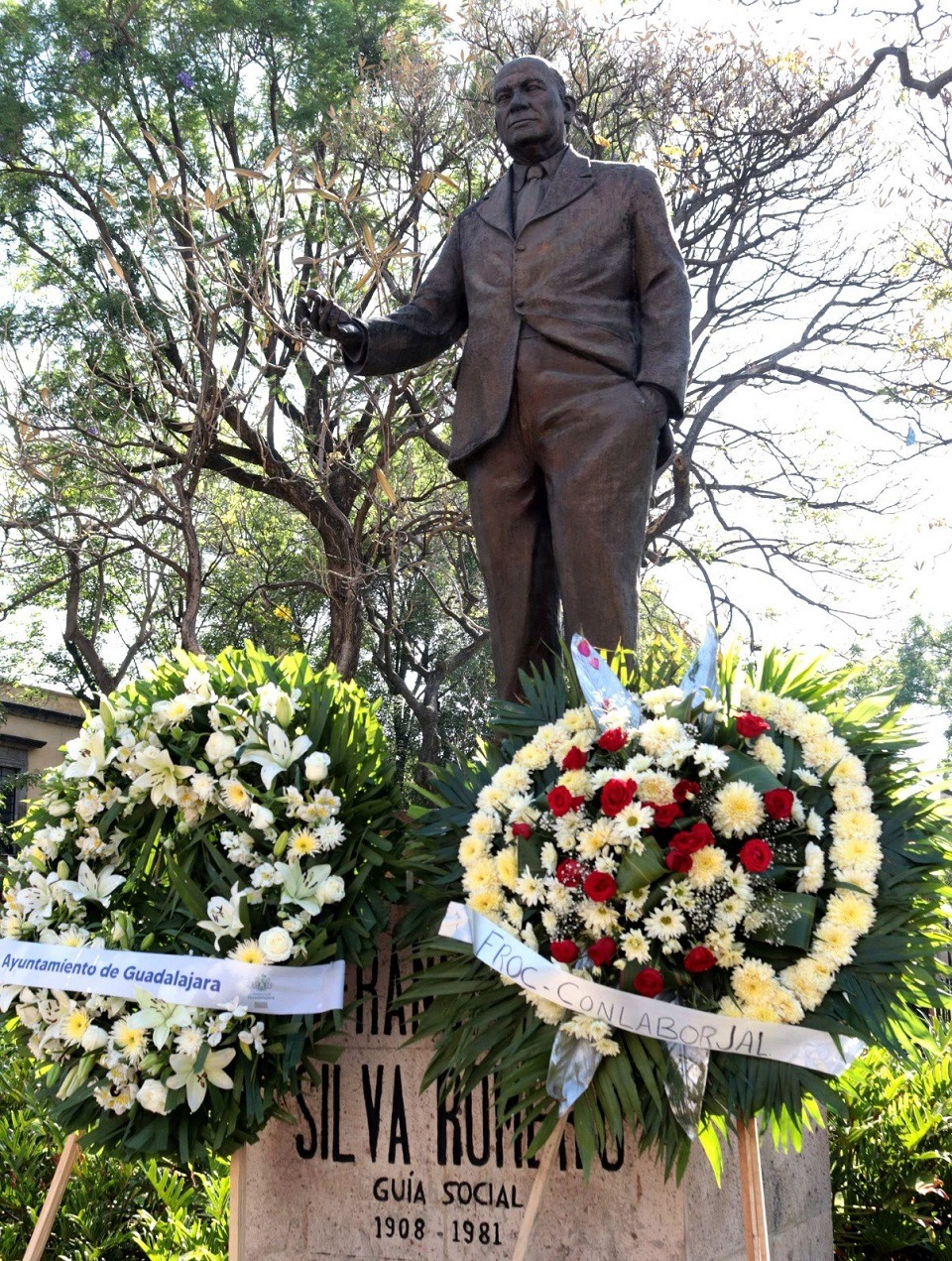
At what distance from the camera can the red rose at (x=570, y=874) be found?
285cm

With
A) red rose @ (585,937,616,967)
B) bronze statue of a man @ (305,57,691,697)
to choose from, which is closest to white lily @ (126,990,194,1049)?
red rose @ (585,937,616,967)

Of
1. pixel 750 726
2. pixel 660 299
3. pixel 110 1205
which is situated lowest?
pixel 110 1205

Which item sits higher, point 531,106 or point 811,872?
point 531,106

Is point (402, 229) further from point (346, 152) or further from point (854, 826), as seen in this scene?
point (854, 826)

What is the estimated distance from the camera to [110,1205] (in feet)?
17.2

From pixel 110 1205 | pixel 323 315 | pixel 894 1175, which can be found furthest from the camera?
pixel 110 1205

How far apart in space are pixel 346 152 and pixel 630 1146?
419 inches

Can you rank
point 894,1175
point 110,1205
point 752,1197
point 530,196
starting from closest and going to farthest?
point 752,1197 < point 530,196 < point 894,1175 < point 110,1205

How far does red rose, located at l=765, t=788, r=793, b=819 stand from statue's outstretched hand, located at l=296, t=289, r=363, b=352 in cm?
192

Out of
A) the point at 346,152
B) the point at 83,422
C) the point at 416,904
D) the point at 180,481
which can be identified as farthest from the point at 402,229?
the point at 416,904

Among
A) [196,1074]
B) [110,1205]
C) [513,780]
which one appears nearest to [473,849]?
[513,780]

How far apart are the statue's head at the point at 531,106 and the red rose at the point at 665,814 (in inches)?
91.4

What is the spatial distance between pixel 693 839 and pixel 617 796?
18 cm

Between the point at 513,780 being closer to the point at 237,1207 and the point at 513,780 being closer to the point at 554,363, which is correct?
the point at 237,1207
